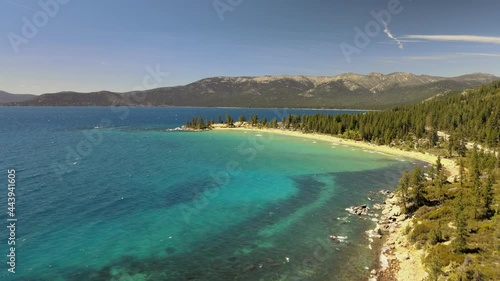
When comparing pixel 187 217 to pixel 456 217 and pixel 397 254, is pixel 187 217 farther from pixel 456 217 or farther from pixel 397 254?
pixel 456 217

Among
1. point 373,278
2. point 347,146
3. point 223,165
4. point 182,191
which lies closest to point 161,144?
point 223,165

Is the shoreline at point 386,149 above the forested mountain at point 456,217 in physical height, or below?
below

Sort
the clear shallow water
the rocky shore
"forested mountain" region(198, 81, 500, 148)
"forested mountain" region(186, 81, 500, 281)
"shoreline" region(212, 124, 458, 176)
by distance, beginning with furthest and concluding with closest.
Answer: "forested mountain" region(198, 81, 500, 148) → "shoreline" region(212, 124, 458, 176) → the clear shallow water → the rocky shore → "forested mountain" region(186, 81, 500, 281)

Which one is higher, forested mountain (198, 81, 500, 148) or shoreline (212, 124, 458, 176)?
forested mountain (198, 81, 500, 148)

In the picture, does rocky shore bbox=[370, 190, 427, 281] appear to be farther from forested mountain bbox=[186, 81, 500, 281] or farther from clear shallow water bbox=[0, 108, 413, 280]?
clear shallow water bbox=[0, 108, 413, 280]

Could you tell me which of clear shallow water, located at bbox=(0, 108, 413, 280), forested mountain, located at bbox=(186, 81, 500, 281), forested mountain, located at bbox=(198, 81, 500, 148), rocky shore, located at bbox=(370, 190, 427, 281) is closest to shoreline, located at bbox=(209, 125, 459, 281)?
rocky shore, located at bbox=(370, 190, 427, 281)

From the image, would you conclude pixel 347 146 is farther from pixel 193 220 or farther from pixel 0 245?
pixel 0 245

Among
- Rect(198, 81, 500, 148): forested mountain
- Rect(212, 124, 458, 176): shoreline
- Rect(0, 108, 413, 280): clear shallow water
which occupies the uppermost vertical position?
Rect(198, 81, 500, 148): forested mountain

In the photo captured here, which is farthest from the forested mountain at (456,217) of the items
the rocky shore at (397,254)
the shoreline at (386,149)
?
the shoreline at (386,149)

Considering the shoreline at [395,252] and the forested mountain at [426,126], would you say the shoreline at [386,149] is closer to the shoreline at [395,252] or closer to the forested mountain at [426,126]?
the forested mountain at [426,126]

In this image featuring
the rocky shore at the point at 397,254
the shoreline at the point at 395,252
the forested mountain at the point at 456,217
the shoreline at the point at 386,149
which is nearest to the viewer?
the forested mountain at the point at 456,217
